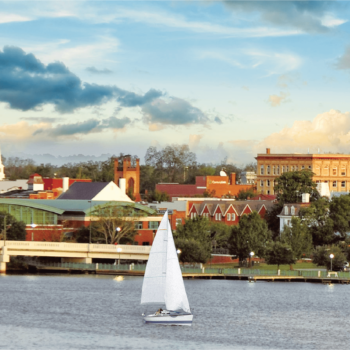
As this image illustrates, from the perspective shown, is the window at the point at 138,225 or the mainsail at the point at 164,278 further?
the window at the point at 138,225

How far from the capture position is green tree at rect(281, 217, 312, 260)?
12144cm

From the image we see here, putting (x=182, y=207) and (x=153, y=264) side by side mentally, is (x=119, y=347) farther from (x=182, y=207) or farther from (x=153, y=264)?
(x=182, y=207)

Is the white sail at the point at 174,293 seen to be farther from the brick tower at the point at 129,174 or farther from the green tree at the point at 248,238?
the brick tower at the point at 129,174

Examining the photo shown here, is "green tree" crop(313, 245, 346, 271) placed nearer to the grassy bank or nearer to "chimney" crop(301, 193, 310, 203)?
the grassy bank

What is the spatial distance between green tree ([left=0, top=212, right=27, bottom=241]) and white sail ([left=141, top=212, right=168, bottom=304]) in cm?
5746

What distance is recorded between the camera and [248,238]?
393 feet

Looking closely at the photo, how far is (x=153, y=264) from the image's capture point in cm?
7175

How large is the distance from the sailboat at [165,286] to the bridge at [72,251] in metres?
45.5

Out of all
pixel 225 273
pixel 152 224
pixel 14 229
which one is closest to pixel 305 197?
pixel 152 224

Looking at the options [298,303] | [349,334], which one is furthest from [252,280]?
[349,334]

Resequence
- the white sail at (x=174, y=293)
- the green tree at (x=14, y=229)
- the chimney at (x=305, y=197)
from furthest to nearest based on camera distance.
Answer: the chimney at (x=305, y=197) → the green tree at (x=14, y=229) → the white sail at (x=174, y=293)

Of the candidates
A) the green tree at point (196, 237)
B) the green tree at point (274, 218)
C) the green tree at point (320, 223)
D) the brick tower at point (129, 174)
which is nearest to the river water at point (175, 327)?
the green tree at point (196, 237)

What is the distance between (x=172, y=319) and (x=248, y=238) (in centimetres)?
5046

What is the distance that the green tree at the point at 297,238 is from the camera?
4781 inches
